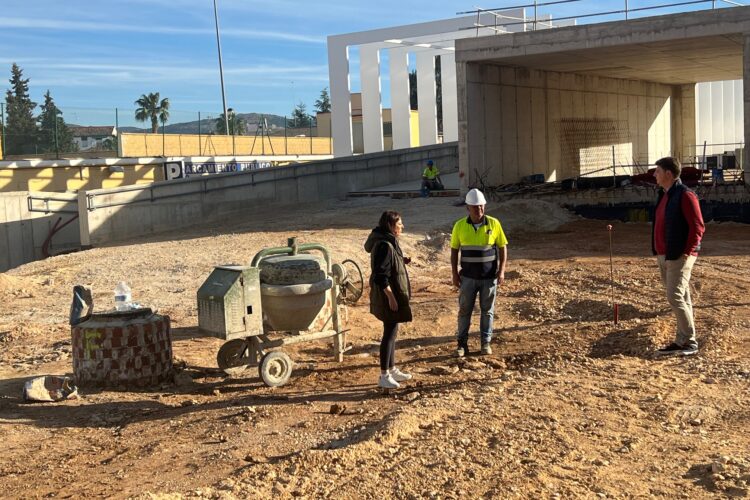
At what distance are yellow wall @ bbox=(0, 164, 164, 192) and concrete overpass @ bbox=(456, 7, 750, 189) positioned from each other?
41.4 feet

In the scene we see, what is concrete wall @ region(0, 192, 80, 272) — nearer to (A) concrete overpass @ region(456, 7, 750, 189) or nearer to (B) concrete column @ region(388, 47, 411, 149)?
(A) concrete overpass @ region(456, 7, 750, 189)

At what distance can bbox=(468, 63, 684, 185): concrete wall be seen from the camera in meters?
26.1

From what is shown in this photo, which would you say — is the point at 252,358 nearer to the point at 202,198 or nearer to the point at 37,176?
the point at 202,198

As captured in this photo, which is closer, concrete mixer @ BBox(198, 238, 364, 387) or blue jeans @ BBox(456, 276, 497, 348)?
concrete mixer @ BBox(198, 238, 364, 387)

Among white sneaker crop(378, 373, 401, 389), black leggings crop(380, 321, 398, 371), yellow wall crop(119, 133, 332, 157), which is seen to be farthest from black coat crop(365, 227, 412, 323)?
yellow wall crop(119, 133, 332, 157)

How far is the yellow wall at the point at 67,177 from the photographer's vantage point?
28.3m

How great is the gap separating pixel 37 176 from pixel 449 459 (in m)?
26.8

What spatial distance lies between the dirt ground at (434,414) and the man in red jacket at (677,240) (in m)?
0.37

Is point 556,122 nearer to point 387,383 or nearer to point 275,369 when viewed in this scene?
point 275,369

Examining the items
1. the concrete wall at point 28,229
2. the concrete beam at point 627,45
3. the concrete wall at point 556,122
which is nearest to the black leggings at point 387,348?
the concrete beam at point 627,45

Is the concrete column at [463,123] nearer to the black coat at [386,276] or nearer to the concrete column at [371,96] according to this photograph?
the concrete column at [371,96]

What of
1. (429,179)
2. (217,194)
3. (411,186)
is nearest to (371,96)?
(411,186)

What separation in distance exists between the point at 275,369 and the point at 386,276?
5.35 ft

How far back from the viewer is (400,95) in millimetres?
42781
